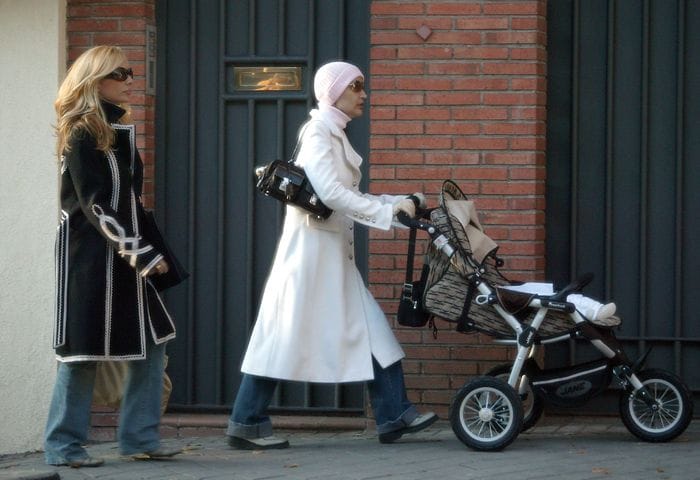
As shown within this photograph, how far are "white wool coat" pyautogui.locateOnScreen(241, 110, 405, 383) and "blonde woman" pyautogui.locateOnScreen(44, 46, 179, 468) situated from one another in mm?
670

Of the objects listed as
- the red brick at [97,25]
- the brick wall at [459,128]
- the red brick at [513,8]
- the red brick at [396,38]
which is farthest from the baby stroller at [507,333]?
the red brick at [97,25]

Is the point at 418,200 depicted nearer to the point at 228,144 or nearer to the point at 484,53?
the point at 484,53

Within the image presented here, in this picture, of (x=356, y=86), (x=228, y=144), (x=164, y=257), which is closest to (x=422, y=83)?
(x=356, y=86)

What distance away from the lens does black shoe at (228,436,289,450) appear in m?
7.59

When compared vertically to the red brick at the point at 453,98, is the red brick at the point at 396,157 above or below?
below

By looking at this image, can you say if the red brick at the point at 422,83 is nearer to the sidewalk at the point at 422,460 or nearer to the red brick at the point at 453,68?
the red brick at the point at 453,68

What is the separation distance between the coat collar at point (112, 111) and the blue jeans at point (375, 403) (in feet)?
4.90

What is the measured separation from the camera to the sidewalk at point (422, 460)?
679 cm

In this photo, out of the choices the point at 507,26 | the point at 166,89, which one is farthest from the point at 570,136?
the point at 166,89

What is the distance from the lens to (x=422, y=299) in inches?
289

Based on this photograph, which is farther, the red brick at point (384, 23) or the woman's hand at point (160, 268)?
the red brick at point (384, 23)

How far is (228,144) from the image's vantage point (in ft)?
28.1

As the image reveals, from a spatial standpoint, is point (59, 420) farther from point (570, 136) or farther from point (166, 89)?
point (570, 136)

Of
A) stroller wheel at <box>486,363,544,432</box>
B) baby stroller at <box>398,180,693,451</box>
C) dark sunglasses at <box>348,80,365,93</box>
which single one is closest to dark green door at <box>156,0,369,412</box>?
dark sunglasses at <box>348,80,365,93</box>
